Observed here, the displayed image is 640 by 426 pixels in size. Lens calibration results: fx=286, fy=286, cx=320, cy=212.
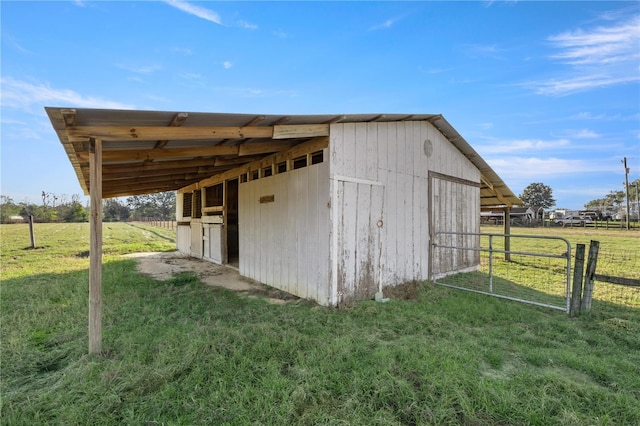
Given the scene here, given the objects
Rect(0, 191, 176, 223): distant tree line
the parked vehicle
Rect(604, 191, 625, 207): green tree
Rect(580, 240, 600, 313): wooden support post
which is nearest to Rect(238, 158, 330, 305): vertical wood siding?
Rect(580, 240, 600, 313): wooden support post

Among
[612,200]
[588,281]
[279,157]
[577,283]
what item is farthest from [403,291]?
[612,200]

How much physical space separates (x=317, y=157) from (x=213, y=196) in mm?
5705

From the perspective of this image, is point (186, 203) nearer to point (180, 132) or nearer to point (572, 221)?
point (180, 132)

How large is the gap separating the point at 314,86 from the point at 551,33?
22.5ft

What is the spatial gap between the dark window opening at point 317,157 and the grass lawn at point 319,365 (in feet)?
7.55

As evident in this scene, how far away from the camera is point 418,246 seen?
5.68m

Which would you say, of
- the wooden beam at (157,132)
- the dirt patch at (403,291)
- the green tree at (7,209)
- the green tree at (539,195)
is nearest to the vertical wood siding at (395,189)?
the dirt patch at (403,291)

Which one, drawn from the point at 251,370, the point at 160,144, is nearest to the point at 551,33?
the point at 160,144

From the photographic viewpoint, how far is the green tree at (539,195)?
5700 cm

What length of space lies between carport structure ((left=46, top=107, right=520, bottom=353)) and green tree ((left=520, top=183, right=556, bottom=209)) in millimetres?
62659

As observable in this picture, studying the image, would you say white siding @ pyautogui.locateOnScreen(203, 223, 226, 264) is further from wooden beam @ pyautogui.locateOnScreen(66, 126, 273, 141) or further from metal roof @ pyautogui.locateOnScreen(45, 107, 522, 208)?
wooden beam @ pyautogui.locateOnScreen(66, 126, 273, 141)

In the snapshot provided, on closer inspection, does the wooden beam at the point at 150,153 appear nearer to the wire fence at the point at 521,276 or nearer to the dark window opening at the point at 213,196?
the wire fence at the point at 521,276

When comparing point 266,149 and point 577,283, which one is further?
point 266,149

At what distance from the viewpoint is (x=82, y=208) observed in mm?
51000
